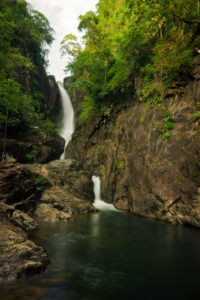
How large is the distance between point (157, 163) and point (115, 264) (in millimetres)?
5797

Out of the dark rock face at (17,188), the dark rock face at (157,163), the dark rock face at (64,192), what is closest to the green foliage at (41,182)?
the dark rock face at (64,192)

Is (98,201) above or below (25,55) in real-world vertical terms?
below

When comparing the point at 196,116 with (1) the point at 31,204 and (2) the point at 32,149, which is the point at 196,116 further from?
(2) the point at 32,149

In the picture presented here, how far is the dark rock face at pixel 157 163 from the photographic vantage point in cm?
815

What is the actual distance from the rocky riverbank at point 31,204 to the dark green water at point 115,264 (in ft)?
1.38

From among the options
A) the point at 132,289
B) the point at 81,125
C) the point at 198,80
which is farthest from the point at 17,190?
the point at 81,125

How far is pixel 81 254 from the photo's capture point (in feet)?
17.3

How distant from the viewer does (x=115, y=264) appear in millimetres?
4695

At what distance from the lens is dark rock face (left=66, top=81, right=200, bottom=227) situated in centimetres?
815

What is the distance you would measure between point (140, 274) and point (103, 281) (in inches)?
35.7

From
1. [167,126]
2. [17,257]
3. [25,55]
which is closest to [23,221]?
[17,257]

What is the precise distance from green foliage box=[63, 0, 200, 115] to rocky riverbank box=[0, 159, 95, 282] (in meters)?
7.18

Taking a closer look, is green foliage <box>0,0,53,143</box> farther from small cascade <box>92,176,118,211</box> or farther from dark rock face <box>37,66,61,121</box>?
small cascade <box>92,176,118,211</box>

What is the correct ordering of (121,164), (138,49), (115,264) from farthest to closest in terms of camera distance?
(121,164), (138,49), (115,264)
